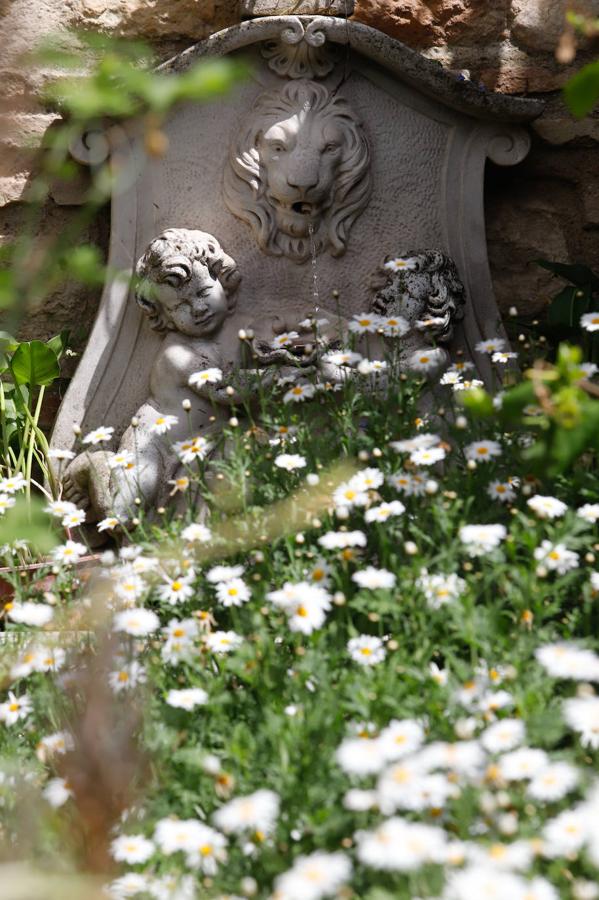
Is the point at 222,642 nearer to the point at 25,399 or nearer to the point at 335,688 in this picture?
the point at 335,688

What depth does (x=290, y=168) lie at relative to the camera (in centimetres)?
332

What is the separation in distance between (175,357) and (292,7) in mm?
1209

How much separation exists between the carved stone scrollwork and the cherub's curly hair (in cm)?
58

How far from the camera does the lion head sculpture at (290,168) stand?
3.34 meters

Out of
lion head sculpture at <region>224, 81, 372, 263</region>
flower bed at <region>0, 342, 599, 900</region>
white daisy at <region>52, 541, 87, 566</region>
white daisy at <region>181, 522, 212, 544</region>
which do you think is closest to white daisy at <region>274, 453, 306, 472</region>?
flower bed at <region>0, 342, 599, 900</region>

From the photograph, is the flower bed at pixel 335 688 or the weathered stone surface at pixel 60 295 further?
the weathered stone surface at pixel 60 295

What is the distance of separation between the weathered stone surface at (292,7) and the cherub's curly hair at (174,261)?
0.75 m

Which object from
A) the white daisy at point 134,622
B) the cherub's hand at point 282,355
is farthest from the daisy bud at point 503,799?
the cherub's hand at point 282,355

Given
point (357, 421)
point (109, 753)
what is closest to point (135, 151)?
point (357, 421)

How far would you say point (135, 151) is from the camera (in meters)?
3.42

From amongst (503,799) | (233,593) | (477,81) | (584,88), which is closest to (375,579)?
(233,593)

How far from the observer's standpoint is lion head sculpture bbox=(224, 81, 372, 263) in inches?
132

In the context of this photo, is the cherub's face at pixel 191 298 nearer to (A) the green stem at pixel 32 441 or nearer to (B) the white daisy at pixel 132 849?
(A) the green stem at pixel 32 441

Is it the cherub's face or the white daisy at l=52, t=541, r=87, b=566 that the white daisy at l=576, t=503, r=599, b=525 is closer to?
the white daisy at l=52, t=541, r=87, b=566
